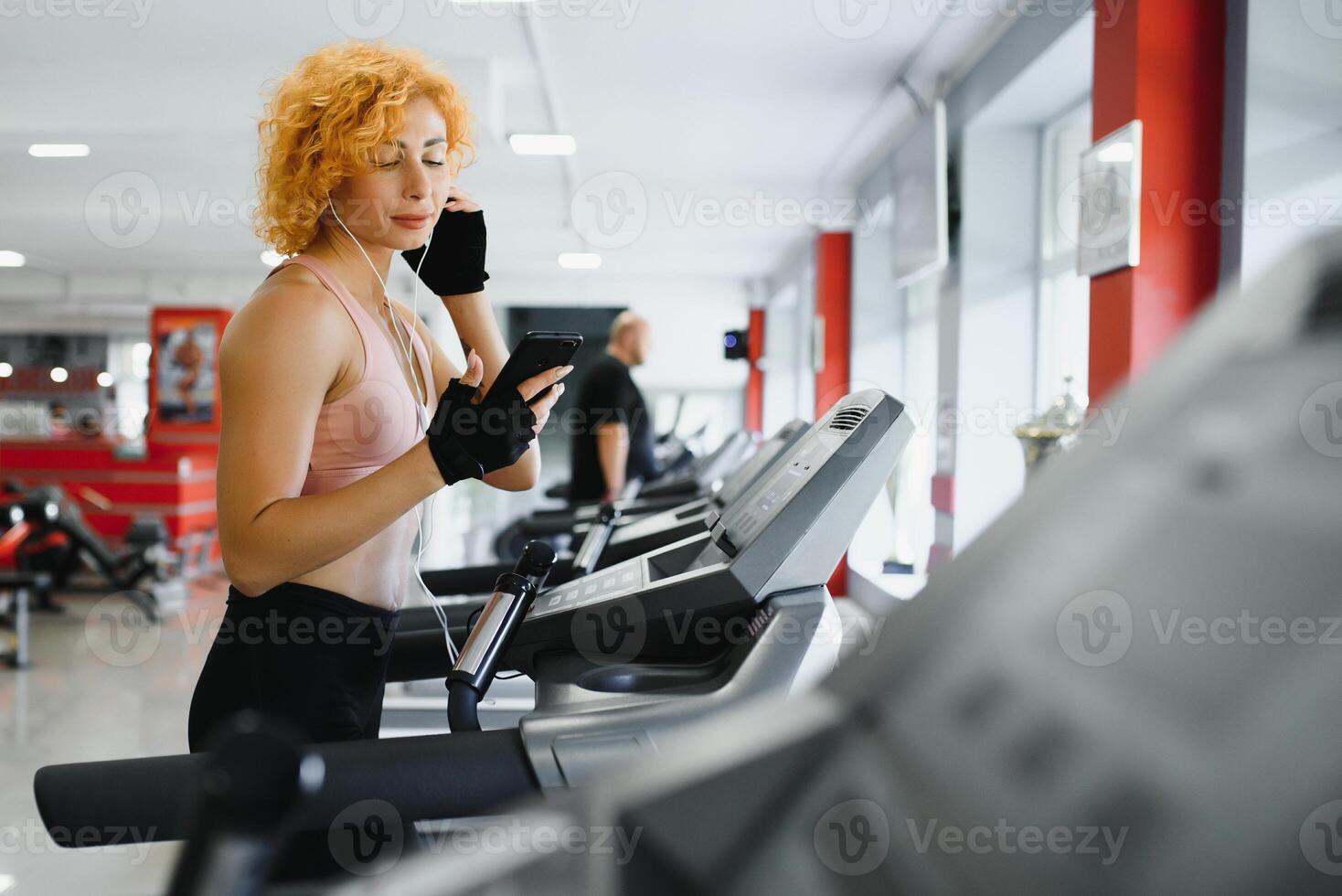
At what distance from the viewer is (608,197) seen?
7.86 metres

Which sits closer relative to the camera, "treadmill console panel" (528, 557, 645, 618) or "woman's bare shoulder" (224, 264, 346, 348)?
"woman's bare shoulder" (224, 264, 346, 348)

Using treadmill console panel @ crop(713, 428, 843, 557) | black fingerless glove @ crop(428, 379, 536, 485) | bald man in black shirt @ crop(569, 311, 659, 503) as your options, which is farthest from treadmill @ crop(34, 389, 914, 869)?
bald man in black shirt @ crop(569, 311, 659, 503)

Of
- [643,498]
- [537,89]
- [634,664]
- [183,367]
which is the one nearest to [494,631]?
[634,664]

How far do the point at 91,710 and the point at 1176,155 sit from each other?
452 centimetres

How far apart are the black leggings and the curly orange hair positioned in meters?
0.44

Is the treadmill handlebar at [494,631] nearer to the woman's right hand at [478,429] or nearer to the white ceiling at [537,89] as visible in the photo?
the woman's right hand at [478,429]

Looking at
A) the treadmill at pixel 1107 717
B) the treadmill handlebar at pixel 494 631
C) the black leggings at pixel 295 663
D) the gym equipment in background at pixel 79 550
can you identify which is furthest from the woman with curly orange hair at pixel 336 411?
the gym equipment in background at pixel 79 550

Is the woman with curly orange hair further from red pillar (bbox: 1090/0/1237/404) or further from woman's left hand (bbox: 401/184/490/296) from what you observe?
red pillar (bbox: 1090/0/1237/404)

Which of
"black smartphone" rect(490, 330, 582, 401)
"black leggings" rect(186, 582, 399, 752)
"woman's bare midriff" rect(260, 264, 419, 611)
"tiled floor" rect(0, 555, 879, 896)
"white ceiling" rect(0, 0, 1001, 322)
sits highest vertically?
"white ceiling" rect(0, 0, 1001, 322)

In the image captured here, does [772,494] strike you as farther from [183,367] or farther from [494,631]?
[183,367]

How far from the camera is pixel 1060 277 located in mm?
4531

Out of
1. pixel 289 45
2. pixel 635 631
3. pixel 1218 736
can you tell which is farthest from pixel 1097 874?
pixel 289 45

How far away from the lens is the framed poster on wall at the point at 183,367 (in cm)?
1113

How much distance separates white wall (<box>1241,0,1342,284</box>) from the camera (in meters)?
2.41
